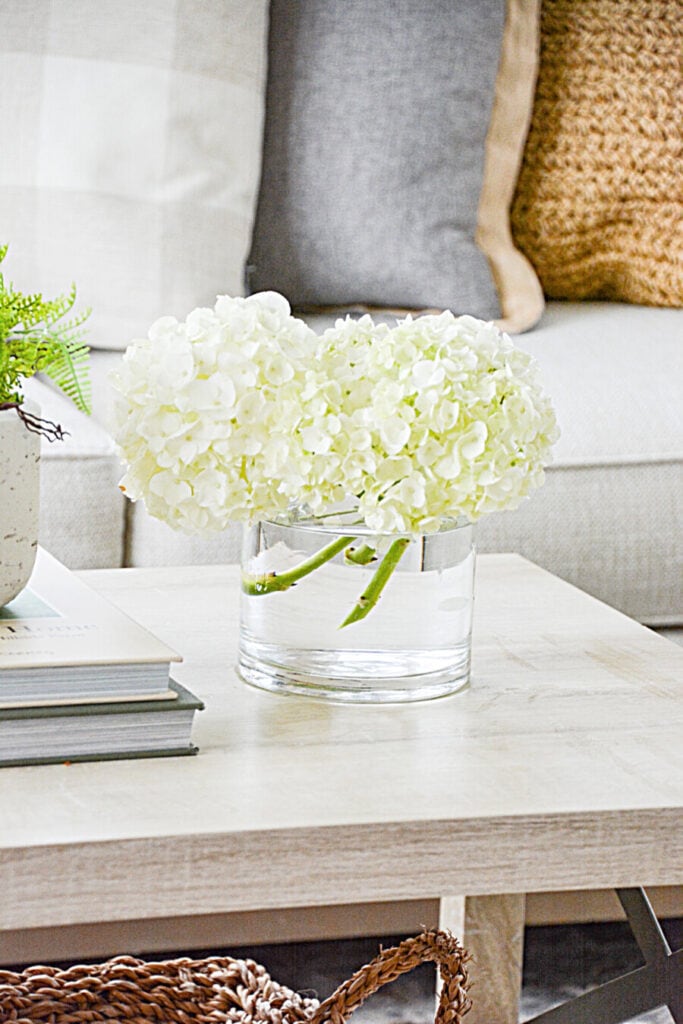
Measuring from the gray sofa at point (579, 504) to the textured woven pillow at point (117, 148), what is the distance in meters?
0.15

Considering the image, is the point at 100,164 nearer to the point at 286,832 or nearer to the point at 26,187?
the point at 26,187

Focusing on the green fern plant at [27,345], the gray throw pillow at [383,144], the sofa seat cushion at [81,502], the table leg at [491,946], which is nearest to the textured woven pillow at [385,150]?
the gray throw pillow at [383,144]

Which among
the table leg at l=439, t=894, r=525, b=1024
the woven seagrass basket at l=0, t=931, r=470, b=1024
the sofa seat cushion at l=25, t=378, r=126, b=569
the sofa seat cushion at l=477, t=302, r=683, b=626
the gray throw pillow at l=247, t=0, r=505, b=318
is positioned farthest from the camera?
the gray throw pillow at l=247, t=0, r=505, b=318

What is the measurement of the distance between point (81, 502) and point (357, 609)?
66 centimetres

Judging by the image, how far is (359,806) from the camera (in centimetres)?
73

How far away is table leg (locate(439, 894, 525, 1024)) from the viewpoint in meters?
1.07

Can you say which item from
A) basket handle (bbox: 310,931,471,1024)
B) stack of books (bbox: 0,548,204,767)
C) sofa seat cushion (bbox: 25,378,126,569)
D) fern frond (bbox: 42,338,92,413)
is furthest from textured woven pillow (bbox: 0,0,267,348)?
basket handle (bbox: 310,931,471,1024)

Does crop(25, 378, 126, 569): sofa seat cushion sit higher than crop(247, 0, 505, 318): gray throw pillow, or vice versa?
crop(247, 0, 505, 318): gray throw pillow

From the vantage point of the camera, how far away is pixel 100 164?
177 centimetres

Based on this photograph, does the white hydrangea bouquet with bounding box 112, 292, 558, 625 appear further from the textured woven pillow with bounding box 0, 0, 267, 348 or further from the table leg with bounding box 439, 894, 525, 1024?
the textured woven pillow with bounding box 0, 0, 267, 348

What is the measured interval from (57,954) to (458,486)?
82cm

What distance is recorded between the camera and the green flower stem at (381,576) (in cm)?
87

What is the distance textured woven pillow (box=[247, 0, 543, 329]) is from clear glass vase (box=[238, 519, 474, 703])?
1.10 metres

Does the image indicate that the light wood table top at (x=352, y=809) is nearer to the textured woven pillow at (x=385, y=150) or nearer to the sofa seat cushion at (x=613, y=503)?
the sofa seat cushion at (x=613, y=503)
